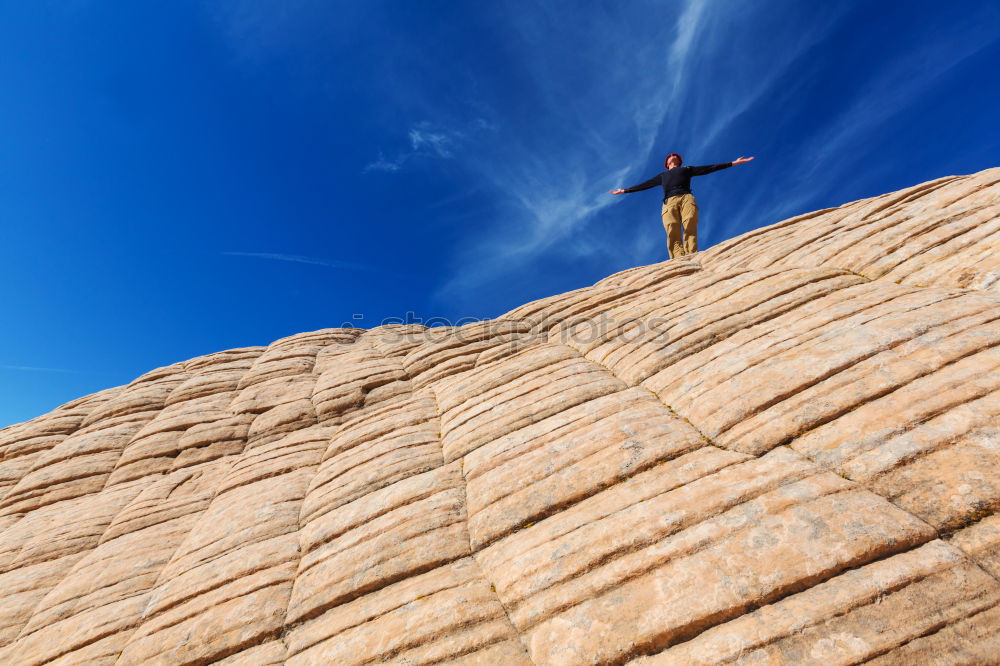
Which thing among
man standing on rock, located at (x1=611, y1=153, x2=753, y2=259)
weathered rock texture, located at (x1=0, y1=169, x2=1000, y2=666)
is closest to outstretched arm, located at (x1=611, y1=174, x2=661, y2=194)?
man standing on rock, located at (x1=611, y1=153, x2=753, y2=259)

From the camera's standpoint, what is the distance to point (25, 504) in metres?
15.2

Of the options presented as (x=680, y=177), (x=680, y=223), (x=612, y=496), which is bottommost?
(x=612, y=496)

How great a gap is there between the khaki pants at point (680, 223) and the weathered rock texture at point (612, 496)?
6709mm

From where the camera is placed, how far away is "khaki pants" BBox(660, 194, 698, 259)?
939 inches

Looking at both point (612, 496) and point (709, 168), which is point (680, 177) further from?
point (612, 496)

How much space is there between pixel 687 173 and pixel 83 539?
1167 inches

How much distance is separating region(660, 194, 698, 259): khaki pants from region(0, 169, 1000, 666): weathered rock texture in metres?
6.71

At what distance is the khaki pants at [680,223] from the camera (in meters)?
23.9

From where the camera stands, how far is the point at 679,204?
952 inches

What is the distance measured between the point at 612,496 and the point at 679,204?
2106 cm

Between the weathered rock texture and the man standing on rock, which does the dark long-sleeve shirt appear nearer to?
the man standing on rock

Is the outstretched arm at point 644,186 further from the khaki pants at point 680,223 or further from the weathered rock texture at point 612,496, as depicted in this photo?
the weathered rock texture at point 612,496

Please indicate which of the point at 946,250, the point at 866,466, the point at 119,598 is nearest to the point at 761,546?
the point at 866,466

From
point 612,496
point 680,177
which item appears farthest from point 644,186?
point 612,496
